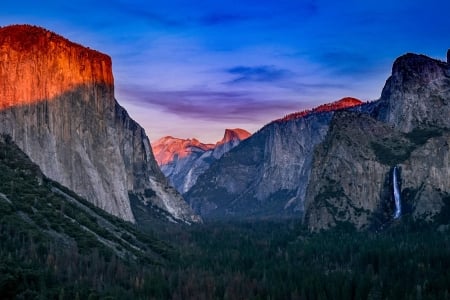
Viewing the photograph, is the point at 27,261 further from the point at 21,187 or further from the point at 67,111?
the point at 67,111

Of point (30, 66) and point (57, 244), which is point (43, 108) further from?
point (57, 244)

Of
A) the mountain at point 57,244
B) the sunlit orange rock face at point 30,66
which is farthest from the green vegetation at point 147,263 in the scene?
the sunlit orange rock face at point 30,66

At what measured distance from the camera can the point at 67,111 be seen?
19650 centimetres

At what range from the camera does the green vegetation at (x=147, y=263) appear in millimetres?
96125

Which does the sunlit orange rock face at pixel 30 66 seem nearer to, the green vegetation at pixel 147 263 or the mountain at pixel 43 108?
the mountain at pixel 43 108

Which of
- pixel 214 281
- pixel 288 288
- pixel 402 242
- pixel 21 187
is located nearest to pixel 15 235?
pixel 21 187

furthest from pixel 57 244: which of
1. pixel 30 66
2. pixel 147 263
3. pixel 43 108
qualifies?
pixel 30 66

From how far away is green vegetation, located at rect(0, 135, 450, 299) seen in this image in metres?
96.1

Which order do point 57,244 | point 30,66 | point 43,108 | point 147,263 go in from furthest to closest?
1. point 43,108
2. point 30,66
3. point 147,263
4. point 57,244

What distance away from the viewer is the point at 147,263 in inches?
5172

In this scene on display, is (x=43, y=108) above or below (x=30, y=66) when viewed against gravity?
below

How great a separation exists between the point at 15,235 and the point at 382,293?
6228cm

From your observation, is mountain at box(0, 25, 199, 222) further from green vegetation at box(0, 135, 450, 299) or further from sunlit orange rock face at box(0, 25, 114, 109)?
green vegetation at box(0, 135, 450, 299)

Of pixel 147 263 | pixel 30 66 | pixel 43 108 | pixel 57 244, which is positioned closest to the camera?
pixel 57 244
